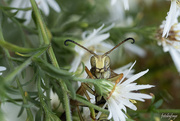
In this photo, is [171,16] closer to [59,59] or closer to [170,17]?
[170,17]

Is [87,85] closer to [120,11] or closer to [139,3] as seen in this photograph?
[120,11]

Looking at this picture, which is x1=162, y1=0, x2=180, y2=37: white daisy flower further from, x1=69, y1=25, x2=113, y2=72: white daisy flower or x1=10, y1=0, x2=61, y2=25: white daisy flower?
x1=10, y1=0, x2=61, y2=25: white daisy flower

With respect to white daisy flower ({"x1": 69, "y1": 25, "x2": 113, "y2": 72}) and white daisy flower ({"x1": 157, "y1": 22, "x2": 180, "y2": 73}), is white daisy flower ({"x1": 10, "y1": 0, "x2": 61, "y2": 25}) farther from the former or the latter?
white daisy flower ({"x1": 157, "y1": 22, "x2": 180, "y2": 73})

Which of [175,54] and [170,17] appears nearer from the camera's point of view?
[170,17]

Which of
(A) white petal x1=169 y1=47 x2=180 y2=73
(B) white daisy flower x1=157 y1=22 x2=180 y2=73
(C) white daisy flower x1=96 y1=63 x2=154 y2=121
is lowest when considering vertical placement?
(C) white daisy flower x1=96 y1=63 x2=154 y2=121

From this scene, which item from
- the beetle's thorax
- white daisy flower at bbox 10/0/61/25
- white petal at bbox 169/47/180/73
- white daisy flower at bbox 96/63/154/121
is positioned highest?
white daisy flower at bbox 10/0/61/25

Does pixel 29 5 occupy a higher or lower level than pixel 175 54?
higher

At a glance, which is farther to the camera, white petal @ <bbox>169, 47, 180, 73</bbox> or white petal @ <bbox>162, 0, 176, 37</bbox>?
white petal @ <bbox>169, 47, 180, 73</bbox>

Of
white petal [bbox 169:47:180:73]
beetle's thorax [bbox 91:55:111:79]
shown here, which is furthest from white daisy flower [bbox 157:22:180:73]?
beetle's thorax [bbox 91:55:111:79]

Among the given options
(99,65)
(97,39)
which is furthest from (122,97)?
(97,39)

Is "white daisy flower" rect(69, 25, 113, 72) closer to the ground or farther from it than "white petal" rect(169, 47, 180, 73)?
farther from it

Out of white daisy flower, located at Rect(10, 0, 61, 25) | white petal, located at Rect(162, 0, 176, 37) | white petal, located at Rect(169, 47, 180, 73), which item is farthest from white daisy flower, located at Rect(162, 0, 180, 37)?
white daisy flower, located at Rect(10, 0, 61, 25)
